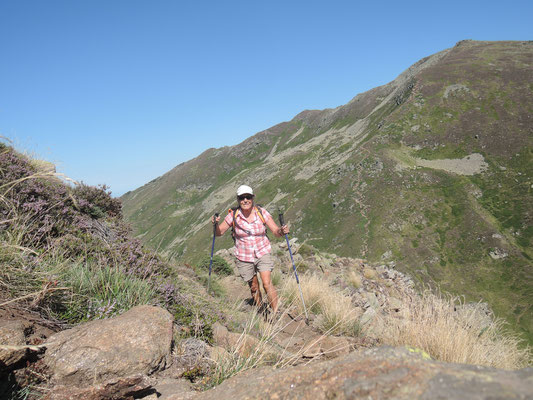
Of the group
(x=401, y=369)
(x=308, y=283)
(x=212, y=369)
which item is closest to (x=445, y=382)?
(x=401, y=369)

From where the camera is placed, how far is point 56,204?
18.1 ft

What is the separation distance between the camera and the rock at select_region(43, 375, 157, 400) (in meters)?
2.43

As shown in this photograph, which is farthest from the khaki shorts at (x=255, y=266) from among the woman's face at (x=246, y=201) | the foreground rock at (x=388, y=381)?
the foreground rock at (x=388, y=381)

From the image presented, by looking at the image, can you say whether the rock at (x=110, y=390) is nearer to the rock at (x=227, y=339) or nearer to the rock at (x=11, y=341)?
the rock at (x=11, y=341)

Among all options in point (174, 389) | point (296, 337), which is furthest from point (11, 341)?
point (296, 337)

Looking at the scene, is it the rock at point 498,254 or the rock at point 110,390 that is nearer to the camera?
the rock at point 110,390

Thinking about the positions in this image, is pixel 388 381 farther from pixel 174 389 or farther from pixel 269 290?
pixel 269 290

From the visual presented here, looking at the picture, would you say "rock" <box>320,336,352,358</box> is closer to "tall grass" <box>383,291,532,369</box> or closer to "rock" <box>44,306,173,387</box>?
"tall grass" <box>383,291,532,369</box>

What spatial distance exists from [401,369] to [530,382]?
1.95ft

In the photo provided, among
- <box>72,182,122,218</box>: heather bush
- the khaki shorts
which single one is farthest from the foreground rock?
<box>72,182,122,218</box>: heather bush

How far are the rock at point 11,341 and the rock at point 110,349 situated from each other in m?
0.23

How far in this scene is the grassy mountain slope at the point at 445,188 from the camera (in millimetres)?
56562

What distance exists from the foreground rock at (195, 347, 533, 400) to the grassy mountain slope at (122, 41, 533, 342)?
118 feet

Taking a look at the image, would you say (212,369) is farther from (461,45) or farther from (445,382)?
(461,45)
